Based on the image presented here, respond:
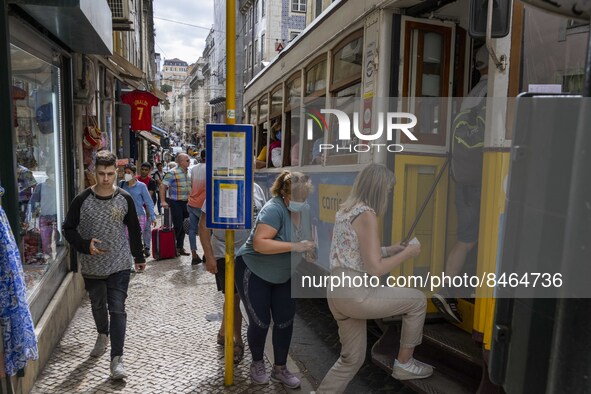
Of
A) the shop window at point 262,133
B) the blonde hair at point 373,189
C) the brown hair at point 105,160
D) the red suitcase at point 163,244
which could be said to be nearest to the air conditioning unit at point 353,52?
the blonde hair at point 373,189

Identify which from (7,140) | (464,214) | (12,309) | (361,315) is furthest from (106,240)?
(464,214)

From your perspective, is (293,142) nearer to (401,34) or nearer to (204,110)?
(401,34)

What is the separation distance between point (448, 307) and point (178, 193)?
5586 millimetres

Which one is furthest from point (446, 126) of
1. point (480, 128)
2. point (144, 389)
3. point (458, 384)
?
point (144, 389)

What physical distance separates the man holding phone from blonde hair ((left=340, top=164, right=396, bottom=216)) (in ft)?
6.18

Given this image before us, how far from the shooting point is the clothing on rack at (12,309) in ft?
8.84

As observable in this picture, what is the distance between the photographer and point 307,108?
555 cm

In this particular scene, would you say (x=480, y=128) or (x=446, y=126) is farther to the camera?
(x=446, y=126)

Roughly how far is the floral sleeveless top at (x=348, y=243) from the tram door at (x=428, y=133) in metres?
0.77

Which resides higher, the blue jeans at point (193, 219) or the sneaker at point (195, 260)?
the blue jeans at point (193, 219)

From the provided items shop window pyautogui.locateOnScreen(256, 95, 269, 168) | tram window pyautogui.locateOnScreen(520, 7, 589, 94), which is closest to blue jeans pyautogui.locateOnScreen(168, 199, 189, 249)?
shop window pyautogui.locateOnScreen(256, 95, 269, 168)

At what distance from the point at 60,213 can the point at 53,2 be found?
8.62ft

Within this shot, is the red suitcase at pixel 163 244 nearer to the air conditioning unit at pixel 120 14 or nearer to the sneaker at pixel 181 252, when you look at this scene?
the sneaker at pixel 181 252

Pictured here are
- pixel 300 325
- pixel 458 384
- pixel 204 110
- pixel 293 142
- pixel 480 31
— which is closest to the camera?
pixel 480 31
